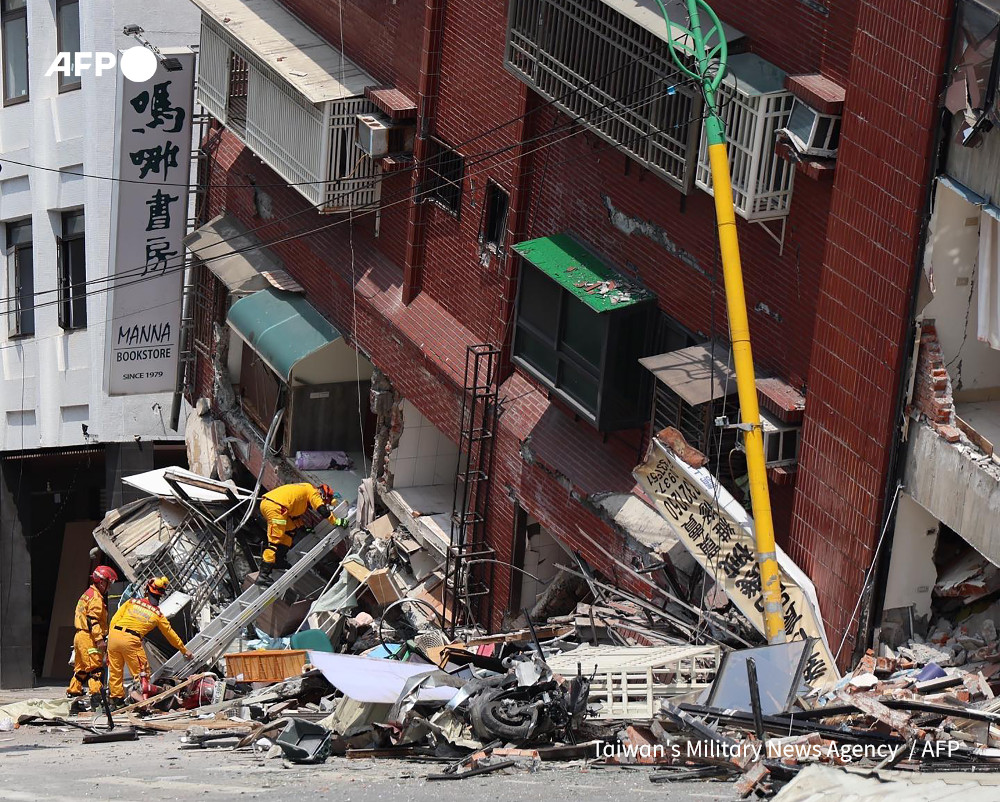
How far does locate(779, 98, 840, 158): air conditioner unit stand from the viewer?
41.6ft

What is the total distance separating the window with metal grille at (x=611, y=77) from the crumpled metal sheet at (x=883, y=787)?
6179 mm

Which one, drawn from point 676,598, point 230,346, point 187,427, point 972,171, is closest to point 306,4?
point 230,346

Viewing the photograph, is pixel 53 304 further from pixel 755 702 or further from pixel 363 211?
pixel 755 702

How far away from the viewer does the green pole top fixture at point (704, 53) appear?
504 inches

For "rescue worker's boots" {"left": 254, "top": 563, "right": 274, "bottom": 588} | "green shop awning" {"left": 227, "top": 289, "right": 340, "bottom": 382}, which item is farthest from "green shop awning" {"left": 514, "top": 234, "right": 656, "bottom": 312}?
"rescue worker's boots" {"left": 254, "top": 563, "right": 274, "bottom": 588}

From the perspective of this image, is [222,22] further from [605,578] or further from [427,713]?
[427,713]

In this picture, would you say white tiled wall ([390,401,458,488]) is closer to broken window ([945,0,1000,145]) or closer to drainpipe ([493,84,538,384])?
drainpipe ([493,84,538,384])

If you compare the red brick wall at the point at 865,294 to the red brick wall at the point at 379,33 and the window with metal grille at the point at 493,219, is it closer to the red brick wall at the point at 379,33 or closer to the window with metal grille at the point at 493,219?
the window with metal grille at the point at 493,219

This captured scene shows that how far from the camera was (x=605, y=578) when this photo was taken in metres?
16.6

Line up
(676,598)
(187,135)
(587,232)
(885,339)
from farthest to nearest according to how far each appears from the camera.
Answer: (187,135)
(587,232)
(676,598)
(885,339)

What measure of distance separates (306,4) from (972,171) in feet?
39.0

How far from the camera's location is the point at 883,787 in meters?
8.94

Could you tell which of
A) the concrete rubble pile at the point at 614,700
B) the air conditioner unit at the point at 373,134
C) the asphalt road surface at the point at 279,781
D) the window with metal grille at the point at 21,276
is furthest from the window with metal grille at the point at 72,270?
the asphalt road surface at the point at 279,781

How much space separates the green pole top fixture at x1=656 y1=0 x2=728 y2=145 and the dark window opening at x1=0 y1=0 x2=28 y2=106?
1624 centimetres
